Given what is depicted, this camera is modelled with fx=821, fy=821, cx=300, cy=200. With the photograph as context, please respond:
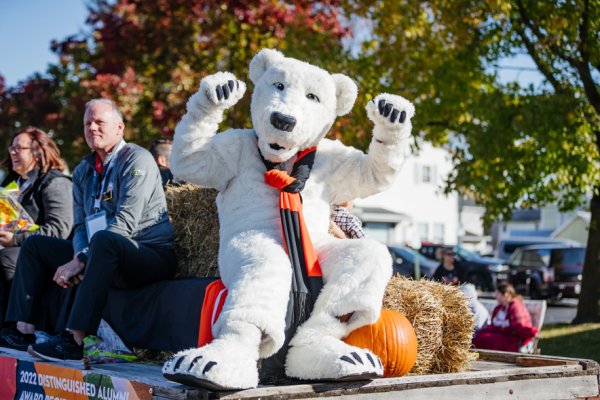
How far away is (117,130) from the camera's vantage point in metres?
5.32

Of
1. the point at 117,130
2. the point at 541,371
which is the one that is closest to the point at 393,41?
the point at 117,130

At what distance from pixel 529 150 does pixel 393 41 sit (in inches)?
132

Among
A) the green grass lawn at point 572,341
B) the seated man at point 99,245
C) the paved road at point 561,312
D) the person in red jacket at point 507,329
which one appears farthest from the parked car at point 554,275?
the seated man at point 99,245

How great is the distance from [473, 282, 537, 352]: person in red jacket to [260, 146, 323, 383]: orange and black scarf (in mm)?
5238

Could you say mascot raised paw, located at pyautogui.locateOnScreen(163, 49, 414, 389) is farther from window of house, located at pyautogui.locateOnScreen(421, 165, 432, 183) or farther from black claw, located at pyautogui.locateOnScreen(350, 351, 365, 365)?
A: window of house, located at pyautogui.locateOnScreen(421, 165, 432, 183)

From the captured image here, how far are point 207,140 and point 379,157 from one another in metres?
0.85

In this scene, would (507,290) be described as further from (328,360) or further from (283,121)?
(328,360)

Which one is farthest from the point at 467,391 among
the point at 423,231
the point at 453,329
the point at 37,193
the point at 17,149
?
the point at 423,231

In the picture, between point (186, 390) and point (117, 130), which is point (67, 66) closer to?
point (117, 130)

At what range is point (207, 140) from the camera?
13.1 ft

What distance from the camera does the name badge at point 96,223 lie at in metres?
5.09

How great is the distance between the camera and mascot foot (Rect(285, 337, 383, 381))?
3381mm

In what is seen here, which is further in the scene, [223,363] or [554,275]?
[554,275]

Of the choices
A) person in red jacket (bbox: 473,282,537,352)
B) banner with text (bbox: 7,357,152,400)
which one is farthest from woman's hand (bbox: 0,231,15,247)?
person in red jacket (bbox: 473,282,537,352)
